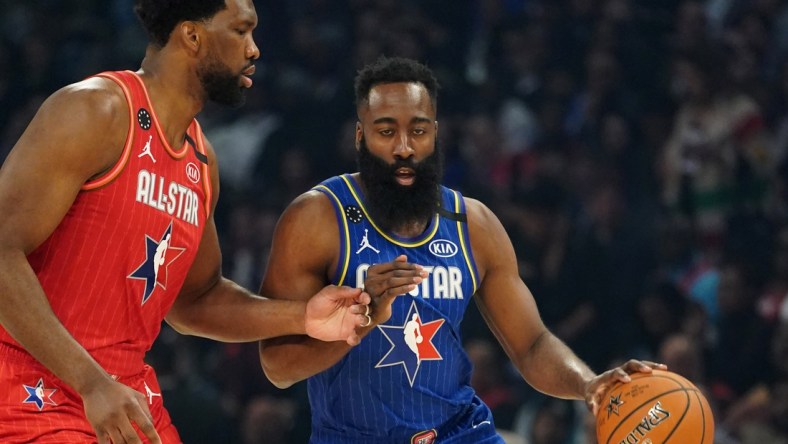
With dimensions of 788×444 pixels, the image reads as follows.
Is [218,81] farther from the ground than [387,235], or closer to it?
farther from the ground

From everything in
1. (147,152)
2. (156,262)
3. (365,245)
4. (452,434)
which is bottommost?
(452,434)

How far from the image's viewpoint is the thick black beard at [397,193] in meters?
4.26

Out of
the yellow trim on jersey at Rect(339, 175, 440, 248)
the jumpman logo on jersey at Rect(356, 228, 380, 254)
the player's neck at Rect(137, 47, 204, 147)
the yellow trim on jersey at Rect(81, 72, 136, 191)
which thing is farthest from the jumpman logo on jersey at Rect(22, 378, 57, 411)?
the yellow trim on jersey at Rect(339, 175, 440, 248)

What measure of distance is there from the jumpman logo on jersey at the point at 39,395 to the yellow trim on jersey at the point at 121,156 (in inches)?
23.1

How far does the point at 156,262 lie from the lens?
3.62 m

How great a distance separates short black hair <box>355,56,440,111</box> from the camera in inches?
173

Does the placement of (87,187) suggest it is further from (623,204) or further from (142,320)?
(623,204)

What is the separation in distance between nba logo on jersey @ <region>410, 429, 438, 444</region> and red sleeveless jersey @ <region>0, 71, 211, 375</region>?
101 centimetres

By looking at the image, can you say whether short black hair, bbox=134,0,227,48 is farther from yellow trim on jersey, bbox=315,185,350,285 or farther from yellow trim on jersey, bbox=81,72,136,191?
yellow trim on jersey, bbox=315,185,350,285

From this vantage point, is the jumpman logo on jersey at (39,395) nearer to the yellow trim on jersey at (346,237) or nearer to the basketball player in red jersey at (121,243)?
the basketball player in red jersey at (121,243)

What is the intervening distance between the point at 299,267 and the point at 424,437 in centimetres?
75

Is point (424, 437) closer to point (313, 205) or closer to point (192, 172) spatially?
point (313, 205)

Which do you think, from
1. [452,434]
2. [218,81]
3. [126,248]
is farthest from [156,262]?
[452,434]

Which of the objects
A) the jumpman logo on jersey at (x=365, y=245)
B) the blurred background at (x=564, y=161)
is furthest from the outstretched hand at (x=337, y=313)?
the blurred background at (x=564, y=161)
